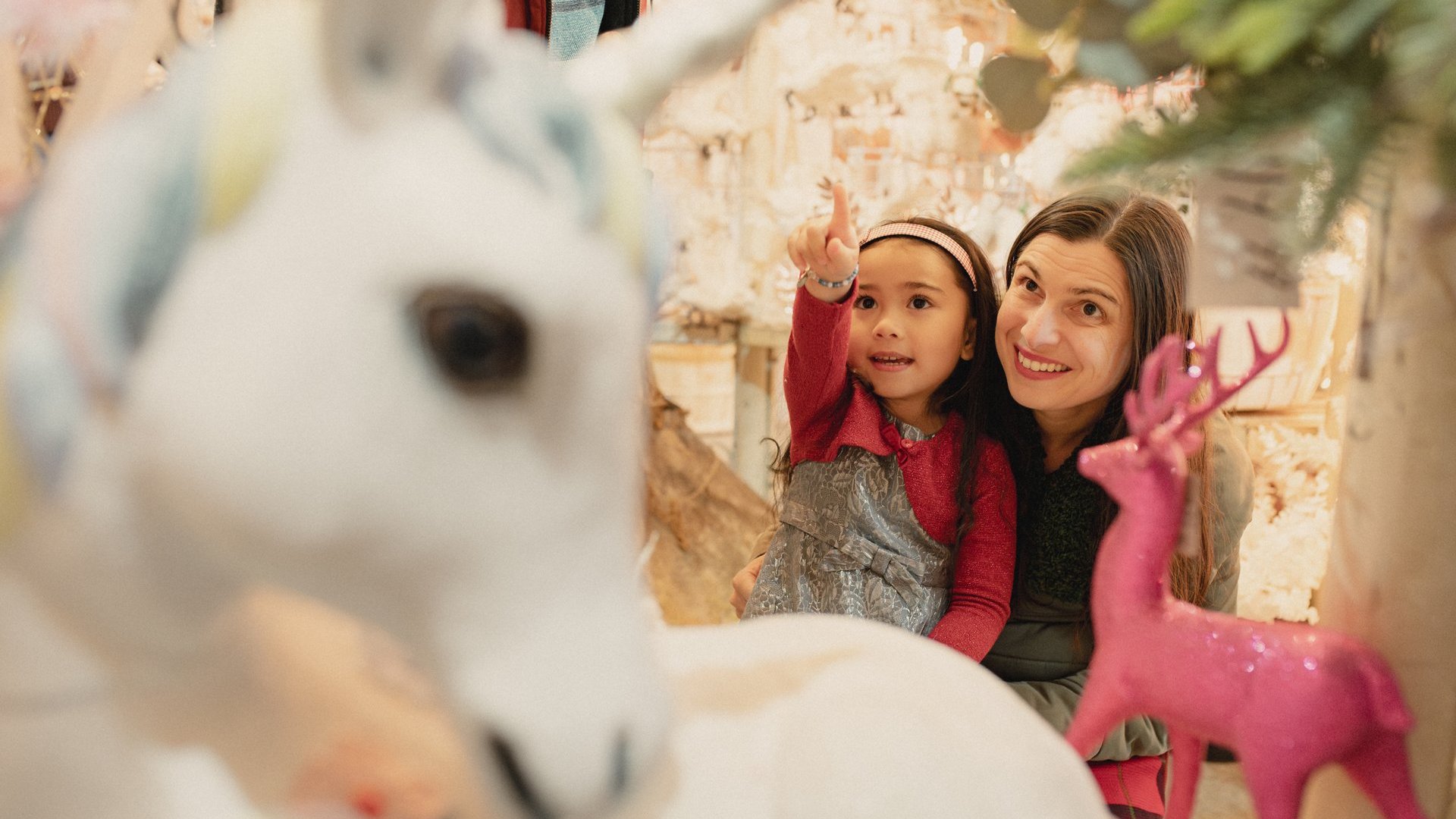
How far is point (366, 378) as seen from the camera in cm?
30

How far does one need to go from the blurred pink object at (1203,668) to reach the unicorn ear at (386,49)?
40 centimetres

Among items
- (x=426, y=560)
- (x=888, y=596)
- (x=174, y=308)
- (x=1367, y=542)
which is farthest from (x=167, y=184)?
(x=888, y=596)

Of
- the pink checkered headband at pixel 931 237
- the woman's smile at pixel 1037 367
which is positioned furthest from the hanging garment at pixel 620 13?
the woman's smile at pixel 1037 367

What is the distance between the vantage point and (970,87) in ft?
5.20

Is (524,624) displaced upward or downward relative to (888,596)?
upward

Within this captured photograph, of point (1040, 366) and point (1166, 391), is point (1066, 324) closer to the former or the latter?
point (1040, 366)

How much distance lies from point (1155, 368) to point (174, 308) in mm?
472

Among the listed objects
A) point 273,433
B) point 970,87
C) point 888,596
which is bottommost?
point 888,596

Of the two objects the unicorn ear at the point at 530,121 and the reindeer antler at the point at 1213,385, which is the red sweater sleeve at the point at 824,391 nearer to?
the reindeer antler at the point at 1213,385

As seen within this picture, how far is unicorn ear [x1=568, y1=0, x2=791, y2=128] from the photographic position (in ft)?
1.19

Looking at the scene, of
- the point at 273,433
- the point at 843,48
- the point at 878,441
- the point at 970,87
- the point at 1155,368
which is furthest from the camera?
the point at 843,48

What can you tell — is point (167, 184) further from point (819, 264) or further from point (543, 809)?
point (819, 264)

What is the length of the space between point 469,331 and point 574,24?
1.09 meters

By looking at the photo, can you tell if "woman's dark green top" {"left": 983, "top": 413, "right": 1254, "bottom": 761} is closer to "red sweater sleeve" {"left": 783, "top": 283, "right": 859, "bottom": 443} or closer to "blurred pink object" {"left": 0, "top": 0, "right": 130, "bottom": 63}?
"red sweater sleeve" {"left": 783, "top": 283, "right": 859, "bottom": 443}
